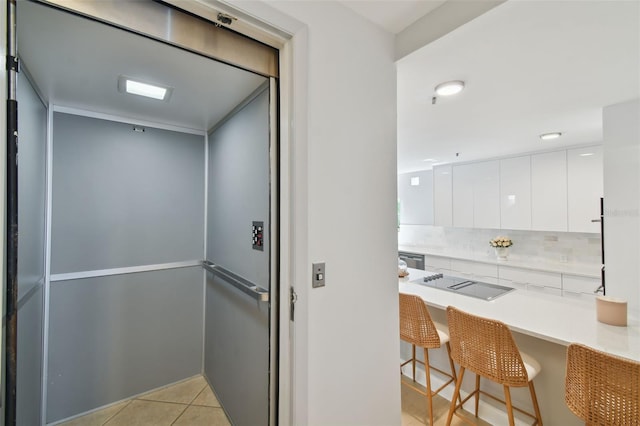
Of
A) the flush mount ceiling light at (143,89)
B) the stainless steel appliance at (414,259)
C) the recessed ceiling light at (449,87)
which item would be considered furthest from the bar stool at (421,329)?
the stainless steel appliance at (414,259)

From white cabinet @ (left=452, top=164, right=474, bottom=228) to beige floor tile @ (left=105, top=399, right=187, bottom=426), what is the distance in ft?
14.1

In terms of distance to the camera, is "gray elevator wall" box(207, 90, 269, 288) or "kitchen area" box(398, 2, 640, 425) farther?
"gray elevator wall" box(207, 90, 269, 288)

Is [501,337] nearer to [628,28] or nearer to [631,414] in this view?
[631,414]

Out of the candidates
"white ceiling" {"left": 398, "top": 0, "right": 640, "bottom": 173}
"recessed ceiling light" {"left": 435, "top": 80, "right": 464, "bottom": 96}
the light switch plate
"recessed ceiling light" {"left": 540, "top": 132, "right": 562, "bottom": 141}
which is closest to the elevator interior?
the light switch plate

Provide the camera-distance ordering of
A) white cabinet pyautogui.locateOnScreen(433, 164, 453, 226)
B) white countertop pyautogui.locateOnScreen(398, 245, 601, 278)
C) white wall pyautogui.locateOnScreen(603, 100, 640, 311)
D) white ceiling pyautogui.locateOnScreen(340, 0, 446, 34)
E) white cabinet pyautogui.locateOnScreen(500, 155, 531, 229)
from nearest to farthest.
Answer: white ceiling pyautogui.locateOnScreen(340, 0, 446, 34) → white wall pyautogui.locateOnScreen(603, 100, 640, 311) → white countertop pyautogui.locateOnScreen(398, 245, 601, 278) → white cabinet pyautogui.locateOnScreen(500, 155, 531, 229) → white cabinet pyautogui.locateOnScreen(433, 164, 453, 226)

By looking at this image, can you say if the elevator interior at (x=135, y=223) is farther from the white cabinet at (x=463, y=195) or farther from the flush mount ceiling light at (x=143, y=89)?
the white cabinet at (x=463, y=195)

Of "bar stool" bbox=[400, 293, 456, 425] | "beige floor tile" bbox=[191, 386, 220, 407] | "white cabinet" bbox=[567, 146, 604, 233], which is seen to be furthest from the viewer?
"white cabinet" bbox=[567, 146, 604, 233]

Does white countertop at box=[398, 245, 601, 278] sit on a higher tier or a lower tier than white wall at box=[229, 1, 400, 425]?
lower

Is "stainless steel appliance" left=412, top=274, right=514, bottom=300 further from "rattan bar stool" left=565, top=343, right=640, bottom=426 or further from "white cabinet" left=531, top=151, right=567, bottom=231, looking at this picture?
"white cabinet" left=531, top=151, right=567, bottom=231

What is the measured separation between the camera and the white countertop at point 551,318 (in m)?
1.47

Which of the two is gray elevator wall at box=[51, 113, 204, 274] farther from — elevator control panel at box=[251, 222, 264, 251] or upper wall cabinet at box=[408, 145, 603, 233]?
upper wall cabinet at box=[408, 145, 603, 233]

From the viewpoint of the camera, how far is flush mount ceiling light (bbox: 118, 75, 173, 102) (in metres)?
1.48

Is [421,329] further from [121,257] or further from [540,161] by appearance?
[540,161]

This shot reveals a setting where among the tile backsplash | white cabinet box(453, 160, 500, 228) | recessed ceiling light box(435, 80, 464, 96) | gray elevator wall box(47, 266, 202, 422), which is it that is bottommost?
gray elevator wall box(47, 266, 202, 422)
